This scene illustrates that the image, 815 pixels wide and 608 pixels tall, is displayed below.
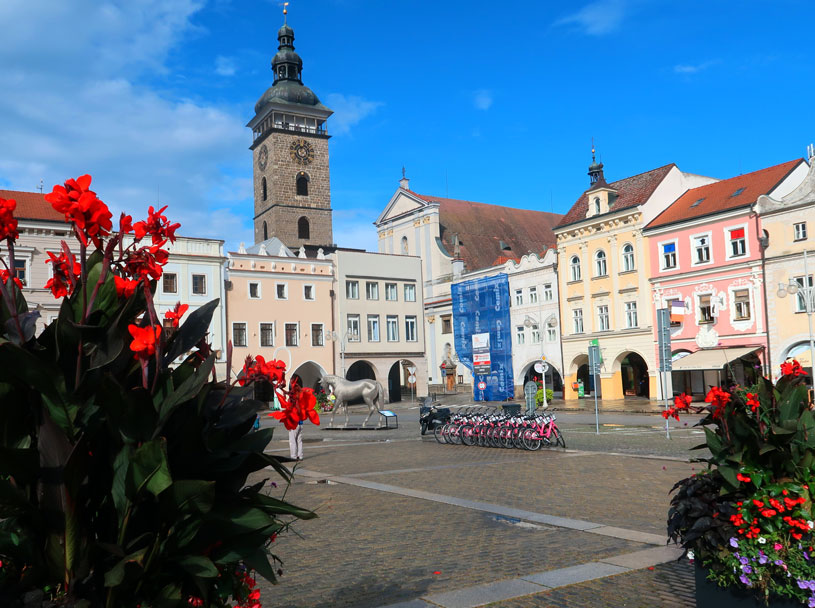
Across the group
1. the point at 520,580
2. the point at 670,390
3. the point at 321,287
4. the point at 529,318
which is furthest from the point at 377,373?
the point at 520,580

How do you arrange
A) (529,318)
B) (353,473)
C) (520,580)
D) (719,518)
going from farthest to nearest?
(529,318)
(353,473)
(520,580)
(719,518)

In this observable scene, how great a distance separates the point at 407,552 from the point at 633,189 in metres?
42.8

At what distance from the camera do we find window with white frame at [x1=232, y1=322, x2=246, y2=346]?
47219 millimetres

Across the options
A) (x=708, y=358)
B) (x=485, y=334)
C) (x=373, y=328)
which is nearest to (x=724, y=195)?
(x=708, y=358)

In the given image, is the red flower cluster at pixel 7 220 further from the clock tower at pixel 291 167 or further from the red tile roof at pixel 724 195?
the clock tower at pixel 291 167

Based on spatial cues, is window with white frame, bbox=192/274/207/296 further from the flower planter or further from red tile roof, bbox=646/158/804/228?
the flower planter

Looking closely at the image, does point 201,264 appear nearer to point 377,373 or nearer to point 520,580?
point 377,373

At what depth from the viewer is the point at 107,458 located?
2.77 metres

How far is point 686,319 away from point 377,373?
21355 mm

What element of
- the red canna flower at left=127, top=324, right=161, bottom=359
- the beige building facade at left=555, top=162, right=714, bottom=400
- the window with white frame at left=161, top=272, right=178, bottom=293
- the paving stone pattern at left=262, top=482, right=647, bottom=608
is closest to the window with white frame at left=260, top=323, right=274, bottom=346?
the window with white frame at left=161, top=272, right=178, bottom=293

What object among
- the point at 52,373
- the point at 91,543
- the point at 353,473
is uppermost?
the point at 52,373

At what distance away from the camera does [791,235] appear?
37188mm

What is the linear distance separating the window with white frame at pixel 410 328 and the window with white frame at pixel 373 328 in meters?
2.60

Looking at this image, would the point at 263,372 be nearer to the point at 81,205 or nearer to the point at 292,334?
the point at 81,205
